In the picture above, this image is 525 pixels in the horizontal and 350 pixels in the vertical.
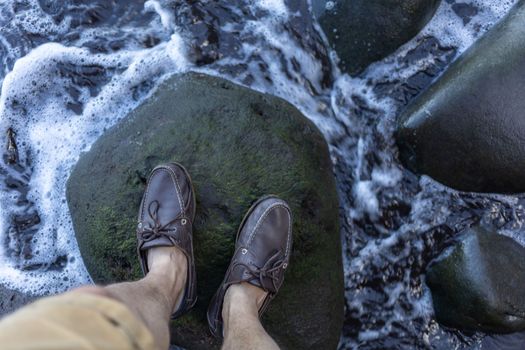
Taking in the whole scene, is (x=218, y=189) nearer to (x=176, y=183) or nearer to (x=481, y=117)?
(x=176, y=183)

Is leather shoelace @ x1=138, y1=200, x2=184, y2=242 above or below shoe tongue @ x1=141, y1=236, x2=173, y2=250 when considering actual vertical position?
above

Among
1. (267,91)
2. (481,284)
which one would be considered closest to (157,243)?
(267,91)

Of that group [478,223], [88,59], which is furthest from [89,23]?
[478,223]

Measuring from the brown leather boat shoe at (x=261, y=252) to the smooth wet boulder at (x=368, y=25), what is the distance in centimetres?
123

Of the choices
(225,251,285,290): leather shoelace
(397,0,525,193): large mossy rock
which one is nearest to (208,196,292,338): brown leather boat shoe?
(225,251,285,290): leather shoelace

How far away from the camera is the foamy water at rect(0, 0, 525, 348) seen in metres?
2.95

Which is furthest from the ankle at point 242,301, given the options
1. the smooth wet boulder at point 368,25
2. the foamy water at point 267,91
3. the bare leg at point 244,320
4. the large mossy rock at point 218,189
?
the smooth wet boulder at point 368,25

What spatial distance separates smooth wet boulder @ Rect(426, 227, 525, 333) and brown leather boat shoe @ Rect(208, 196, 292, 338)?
1029 mm

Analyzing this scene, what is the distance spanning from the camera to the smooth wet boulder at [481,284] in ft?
8.46

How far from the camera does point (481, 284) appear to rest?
2.57 meters

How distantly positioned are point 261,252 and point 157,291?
0.58 meters

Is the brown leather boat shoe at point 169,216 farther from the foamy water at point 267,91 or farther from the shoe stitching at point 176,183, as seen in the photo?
the foamy water at point 267,91

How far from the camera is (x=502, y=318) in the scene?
2.61 metres

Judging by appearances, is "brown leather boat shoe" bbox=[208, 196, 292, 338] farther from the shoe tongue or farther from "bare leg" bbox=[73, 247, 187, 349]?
the shoe tongue
